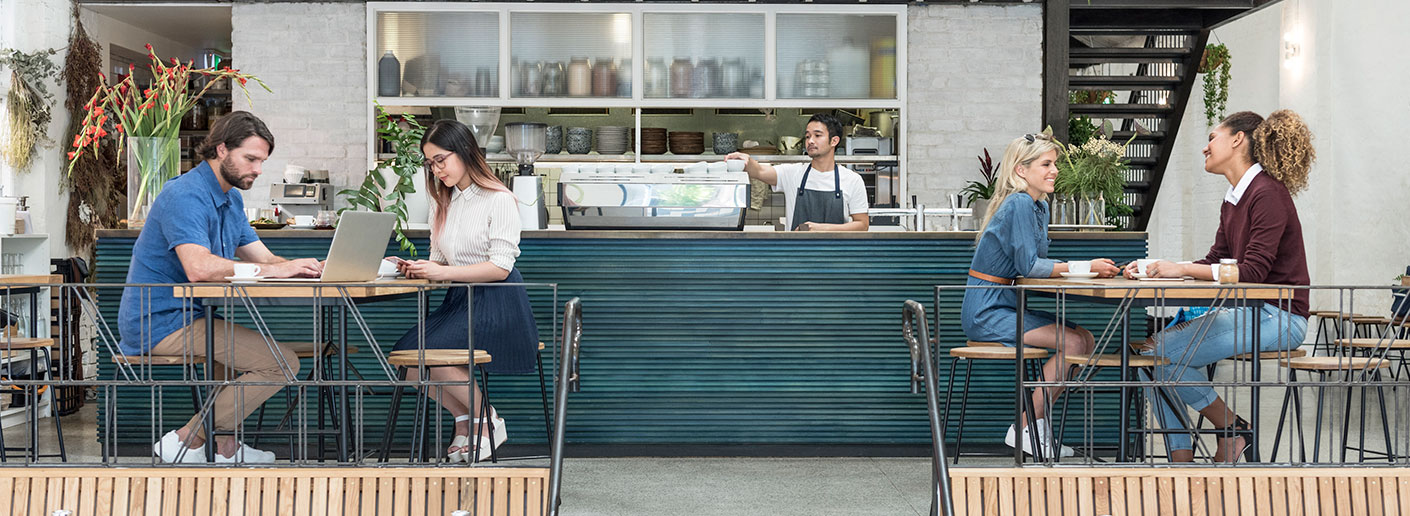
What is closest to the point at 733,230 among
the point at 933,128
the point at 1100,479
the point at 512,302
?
the point at 512,302

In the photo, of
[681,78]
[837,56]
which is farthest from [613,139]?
[837,56]

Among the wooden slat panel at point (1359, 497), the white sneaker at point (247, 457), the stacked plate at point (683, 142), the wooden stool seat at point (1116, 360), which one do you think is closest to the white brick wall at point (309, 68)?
the stacked plate at point (683, 142)

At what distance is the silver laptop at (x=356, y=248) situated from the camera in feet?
10.6

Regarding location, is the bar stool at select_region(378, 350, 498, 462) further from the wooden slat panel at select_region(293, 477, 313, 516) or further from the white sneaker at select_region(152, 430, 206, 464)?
the white sneaker at select_region(152, 430, 206, 464)

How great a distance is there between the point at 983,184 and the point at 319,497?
5.23 metres

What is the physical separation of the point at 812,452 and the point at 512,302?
1.57 m

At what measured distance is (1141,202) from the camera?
8.47 meters

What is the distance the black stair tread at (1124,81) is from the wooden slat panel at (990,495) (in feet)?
17.2

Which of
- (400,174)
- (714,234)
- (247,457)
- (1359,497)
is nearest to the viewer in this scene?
(1359,497)

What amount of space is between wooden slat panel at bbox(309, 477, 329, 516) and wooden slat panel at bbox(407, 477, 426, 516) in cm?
23

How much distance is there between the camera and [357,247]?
3.32 m

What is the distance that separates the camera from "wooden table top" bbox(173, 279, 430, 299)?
3068mm

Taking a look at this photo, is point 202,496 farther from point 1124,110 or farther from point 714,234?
point 1124,110

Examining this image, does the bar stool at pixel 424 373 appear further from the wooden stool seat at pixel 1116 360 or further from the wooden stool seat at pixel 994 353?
the wooden stool seat at pixel 1116 360
